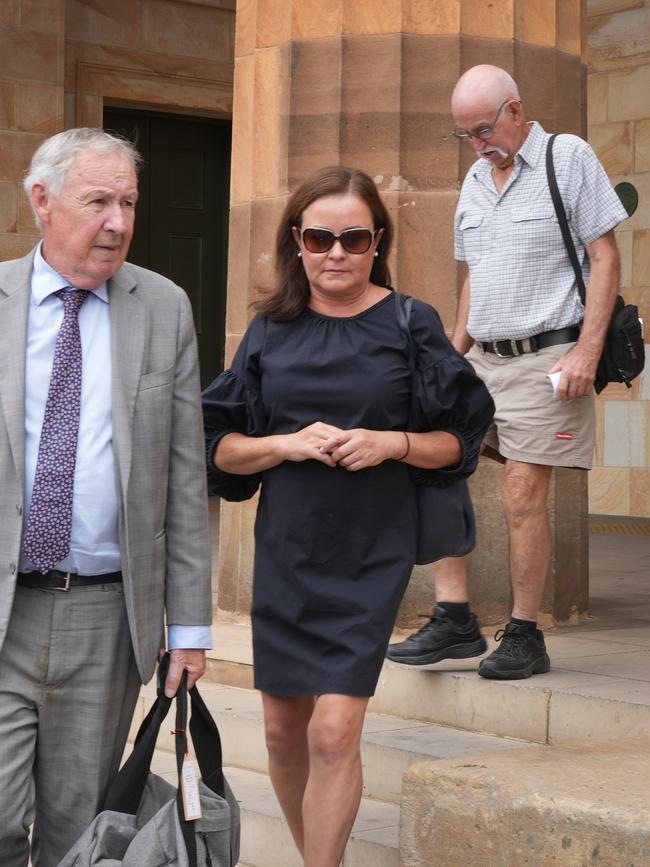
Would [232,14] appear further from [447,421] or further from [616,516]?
[447,421]

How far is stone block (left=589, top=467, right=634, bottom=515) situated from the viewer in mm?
12391

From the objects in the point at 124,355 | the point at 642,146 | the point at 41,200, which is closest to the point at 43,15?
the point at 642,146

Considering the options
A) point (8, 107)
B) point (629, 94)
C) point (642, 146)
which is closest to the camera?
point (8, 107)

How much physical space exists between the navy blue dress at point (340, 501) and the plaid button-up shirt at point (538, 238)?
1445mm

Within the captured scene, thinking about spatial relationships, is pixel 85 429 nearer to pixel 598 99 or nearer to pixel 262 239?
pixel 262 239

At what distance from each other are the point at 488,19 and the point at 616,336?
6.78ft

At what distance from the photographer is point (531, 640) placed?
18.1ft

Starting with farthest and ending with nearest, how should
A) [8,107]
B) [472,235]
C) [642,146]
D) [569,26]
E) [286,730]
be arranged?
[642,146] → [8,107] → [569,26] → [472,235] → [286,730]

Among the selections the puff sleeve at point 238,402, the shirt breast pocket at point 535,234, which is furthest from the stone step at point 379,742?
the shirt breast pocket at point 535,234

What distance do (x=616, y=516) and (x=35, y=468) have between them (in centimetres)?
947

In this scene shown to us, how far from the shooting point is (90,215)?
3.39m

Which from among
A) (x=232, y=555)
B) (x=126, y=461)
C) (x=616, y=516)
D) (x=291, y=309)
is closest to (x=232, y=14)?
(x=616, y=516)

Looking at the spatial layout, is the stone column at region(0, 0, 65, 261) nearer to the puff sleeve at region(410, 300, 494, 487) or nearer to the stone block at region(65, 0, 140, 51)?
the stone block at region(65, 0, 140, 51)

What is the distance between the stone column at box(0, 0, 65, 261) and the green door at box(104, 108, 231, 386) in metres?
1.16
